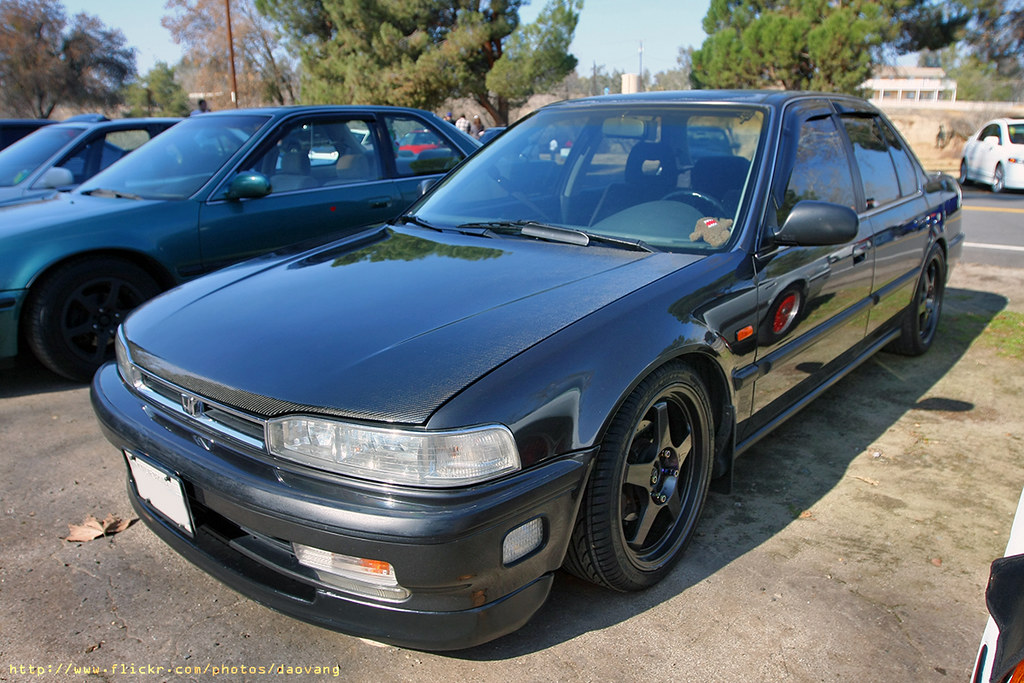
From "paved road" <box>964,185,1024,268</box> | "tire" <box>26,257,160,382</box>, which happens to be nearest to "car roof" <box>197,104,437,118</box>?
"tire" <box>26,257,160,382</box>

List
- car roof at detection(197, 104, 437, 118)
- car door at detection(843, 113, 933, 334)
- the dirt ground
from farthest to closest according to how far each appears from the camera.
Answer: car roof at detection(197, 104, 437, 118), car door at detection(843, 113, 933, 334), the dirt ground

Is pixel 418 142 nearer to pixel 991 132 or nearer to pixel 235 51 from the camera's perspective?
pixel 991 132

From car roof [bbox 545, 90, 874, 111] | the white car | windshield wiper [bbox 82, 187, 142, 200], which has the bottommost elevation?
the white car

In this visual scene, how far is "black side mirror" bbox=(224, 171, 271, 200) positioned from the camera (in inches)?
181

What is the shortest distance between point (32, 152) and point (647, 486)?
6882 mm

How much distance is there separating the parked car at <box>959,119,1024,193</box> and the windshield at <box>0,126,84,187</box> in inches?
585

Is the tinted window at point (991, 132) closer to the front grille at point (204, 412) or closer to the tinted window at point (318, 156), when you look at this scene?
the tinted window at point (318, 156)

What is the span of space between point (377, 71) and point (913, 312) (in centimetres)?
3117

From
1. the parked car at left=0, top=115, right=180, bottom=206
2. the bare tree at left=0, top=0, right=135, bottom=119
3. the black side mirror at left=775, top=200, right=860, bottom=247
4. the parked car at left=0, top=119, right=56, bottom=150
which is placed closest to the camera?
the black side mirror at left=775, top=200, right=860, bottom=247

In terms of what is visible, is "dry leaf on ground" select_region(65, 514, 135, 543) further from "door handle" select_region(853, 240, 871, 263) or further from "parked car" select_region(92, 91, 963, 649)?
"door handle" select_region(853, 240, 871, 263)

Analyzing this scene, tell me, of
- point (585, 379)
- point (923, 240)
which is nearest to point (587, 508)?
point (585, 379)

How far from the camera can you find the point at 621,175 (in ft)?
10.3

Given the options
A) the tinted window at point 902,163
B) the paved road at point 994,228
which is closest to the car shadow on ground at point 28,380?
the tinted window at point 902,163

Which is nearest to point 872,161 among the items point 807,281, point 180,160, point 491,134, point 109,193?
point 807,281
